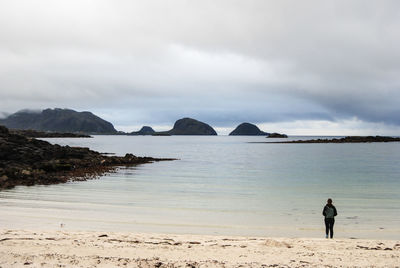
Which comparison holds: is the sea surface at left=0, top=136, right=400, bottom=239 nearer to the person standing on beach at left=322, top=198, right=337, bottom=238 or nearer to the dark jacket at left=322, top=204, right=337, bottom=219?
the person standing on beach at left=322, top=198, right=337, bottom=238

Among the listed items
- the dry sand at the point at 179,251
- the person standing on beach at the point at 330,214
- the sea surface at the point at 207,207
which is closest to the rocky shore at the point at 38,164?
the sea surface at the point at 207,207

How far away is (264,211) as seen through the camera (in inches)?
904

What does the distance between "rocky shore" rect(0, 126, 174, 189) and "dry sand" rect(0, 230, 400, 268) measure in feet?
68.3

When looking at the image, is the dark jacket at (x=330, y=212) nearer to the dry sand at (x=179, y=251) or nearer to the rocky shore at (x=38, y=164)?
the dry sand at (x=179, y=251)

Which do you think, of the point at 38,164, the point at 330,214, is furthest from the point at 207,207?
the point at 38,164

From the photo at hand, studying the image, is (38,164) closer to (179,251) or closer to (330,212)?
(179,251)

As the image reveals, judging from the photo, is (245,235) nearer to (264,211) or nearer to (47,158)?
(264,211)

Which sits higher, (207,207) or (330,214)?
(330,214)

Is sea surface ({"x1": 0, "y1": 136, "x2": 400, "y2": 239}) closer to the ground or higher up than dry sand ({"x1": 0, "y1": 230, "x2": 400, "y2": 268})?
closer to the ground

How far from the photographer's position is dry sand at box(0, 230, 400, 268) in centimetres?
1126

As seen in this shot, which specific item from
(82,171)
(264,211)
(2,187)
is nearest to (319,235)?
(264,211)

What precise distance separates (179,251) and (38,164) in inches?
1458

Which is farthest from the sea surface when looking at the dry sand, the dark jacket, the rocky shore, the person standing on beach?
the rocky shore

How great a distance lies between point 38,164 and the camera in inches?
1736
